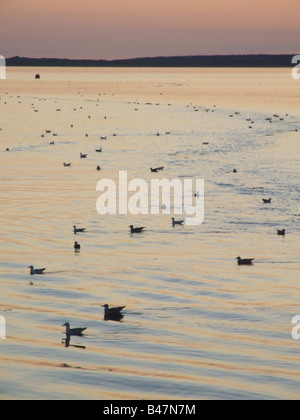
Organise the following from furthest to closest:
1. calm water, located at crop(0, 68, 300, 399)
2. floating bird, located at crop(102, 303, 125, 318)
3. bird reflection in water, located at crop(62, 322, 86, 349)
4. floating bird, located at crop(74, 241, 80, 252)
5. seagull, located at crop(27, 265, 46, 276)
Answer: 1. floating bird, located at crop(74, 241, 80, 252)
2. seagull, located at crop(27, 265, 46, 276)
3. floating bird, located at crop(102, 303, 125, 318)
4. bird reflection in water, located at crop(62, 322, 86, 349)
5. calm water, located at crop(0, 68, 300, 399)

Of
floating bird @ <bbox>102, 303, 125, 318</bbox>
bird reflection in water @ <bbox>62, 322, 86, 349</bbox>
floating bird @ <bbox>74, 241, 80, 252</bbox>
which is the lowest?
bird reflection in water @ <bbox>62, 322, 86, 349</bbox>

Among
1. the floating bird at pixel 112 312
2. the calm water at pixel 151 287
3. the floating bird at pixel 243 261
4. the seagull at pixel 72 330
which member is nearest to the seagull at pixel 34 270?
the calm water at pixel 151 287

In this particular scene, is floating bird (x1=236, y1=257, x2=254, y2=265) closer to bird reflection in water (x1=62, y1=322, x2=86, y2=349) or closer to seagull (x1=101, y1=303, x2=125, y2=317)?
seagull (x1=101, y1=303, x2=125, y2=317)

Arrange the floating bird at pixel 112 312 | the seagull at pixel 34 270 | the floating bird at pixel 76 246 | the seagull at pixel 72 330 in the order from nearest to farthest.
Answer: the seagull at pixel 72 330, the floating bird at pixel 112 312, the seagull at pixel 34 270, the floating bird at pixel 76 246

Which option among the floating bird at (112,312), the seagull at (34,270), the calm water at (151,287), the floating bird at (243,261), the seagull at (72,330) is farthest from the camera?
the floating bird at (243,261)

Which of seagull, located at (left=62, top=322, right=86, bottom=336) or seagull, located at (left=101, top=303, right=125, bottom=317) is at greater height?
seagull, located at (left=101, top=303, right=125, bottom=317)

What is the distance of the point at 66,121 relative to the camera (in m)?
78.3

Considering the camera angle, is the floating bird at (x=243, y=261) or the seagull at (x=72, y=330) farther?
the floating bird at (x=243, y=261)

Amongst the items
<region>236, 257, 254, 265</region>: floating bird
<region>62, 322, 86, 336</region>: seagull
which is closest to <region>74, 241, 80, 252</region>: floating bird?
<region>236, 257, 254, 265</region>: floating bird

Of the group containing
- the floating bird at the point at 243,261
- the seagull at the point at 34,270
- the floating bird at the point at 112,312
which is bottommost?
the floating bird at the point at 112,312

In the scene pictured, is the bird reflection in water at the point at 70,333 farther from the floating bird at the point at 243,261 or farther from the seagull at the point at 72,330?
the floating bird at the point at 243,261

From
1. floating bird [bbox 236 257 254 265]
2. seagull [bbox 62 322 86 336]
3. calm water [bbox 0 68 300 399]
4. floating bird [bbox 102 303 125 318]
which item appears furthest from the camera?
floating bird [bbox 236 257 254 265]

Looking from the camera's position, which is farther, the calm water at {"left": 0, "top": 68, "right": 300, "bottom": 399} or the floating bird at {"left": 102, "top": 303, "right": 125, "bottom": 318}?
the floating bird at {"left": 102, "top": 303, "right": 125, "bottom": 318}
